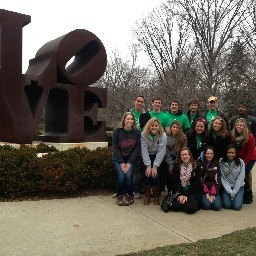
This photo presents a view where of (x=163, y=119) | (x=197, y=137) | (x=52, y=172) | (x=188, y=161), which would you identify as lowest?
(x=52, y=172)

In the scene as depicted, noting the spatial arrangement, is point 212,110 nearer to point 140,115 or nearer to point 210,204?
point 140,115

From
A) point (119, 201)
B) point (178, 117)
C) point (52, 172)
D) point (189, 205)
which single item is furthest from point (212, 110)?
point (52, 172)

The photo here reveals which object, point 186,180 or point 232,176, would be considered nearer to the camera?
point 186,180

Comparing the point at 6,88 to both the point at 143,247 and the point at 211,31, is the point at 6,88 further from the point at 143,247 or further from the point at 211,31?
the point at 211,31

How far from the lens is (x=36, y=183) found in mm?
5852

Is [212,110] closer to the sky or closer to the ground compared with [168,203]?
closer to the sky

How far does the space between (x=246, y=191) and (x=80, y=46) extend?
5268 millimetres

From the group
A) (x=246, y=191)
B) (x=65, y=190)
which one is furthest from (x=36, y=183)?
(x=246, y=191)

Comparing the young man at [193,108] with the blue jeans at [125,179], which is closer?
the blue jeans at [125,179]

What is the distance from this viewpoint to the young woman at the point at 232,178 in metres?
5.48

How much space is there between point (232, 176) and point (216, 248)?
2146 mm

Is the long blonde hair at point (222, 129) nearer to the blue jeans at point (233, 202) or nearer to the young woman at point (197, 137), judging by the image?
the young woman at point (197, 137)

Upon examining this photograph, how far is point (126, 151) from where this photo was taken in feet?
19.1

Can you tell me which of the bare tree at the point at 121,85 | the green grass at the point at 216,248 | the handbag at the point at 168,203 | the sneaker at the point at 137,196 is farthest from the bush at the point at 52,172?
the bare tree at the point at 121,85
